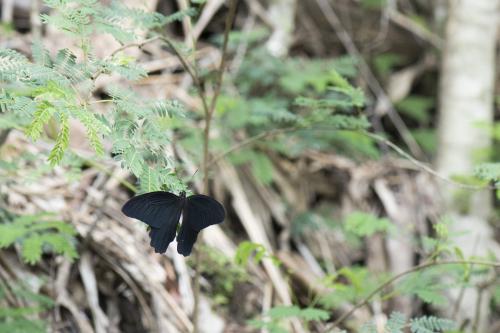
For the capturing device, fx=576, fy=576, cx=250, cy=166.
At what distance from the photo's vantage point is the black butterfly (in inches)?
55.0

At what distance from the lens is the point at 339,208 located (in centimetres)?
478

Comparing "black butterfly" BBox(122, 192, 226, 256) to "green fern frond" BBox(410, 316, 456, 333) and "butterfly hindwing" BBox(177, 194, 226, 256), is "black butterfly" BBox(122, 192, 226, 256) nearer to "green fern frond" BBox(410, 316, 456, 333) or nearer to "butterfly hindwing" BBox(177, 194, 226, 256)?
"butterfly hindwing" BBox(177, 194, 226, 256)

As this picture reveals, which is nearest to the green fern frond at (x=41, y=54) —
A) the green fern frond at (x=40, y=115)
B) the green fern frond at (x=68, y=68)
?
the green fern frond at (x=68, y=68)

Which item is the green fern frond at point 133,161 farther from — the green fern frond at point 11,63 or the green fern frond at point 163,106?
the green fern frond at point 11,63

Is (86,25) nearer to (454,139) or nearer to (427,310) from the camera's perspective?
(427,310)

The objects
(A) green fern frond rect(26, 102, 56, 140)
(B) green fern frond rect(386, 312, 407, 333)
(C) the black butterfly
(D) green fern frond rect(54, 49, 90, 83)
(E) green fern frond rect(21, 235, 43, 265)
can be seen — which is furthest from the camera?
(E) green fern frond rect(21, 235, 43, 265)

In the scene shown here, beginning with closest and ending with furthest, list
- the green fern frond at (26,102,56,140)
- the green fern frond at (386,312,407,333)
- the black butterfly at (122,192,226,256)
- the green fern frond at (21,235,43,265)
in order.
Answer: the green fern frond at (26,102,56,140), the black butterfly at (122,192,226,256), the green fern frond at (386,312,407,333), the green fern frond at (21,235,43,265)

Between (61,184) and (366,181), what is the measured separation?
2617 mm

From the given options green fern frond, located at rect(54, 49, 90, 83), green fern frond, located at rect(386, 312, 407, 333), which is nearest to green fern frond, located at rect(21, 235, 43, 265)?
green fern frond, located at rect(54, 49, 90, 83)

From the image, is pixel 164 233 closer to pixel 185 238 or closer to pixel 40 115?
pixel 185 238

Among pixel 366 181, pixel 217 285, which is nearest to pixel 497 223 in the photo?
→ pixel 366 181

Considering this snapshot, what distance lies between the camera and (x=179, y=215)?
1.42m

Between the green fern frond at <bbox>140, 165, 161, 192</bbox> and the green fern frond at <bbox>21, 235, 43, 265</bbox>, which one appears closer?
the green fern frond at <bbox>140, 165, 161, 192</bbox>

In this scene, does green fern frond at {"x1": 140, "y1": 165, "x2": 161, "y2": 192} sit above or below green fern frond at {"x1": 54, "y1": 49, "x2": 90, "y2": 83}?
below
